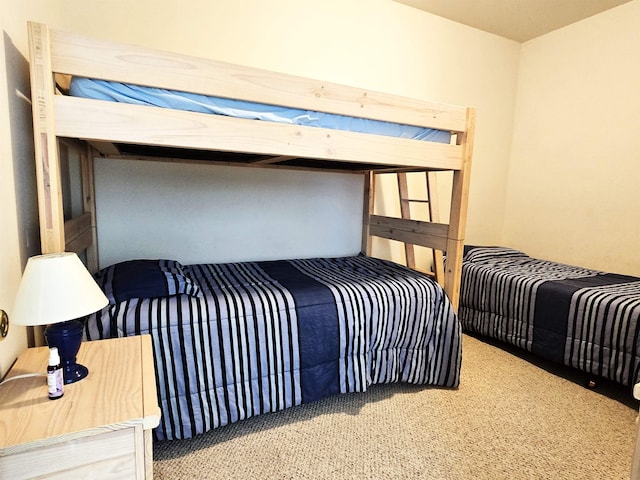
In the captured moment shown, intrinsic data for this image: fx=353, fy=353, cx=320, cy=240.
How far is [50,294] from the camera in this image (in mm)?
830

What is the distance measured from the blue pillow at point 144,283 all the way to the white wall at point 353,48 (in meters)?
0.67

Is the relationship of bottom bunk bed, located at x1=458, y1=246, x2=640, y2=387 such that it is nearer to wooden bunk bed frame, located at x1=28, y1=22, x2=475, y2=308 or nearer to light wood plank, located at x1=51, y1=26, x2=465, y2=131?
wooden bunk bed frame, located at x1=28, y1=22, x2=475, y2=308

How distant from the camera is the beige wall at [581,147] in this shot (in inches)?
104

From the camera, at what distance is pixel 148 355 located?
3.66 feet

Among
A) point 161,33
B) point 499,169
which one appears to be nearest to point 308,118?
point 161,33

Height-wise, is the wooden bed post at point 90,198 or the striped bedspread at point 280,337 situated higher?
the wooden bed post at point 90,198

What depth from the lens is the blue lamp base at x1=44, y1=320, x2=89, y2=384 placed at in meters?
0.92

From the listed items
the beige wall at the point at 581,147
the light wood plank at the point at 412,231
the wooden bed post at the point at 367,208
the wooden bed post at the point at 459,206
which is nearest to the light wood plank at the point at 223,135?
the wooden bed post at the point at 459,206

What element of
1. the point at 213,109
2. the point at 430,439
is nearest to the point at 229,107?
the point at 213,109

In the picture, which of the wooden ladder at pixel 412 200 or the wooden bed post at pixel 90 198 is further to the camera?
the wooden ladder at pixel 412 200

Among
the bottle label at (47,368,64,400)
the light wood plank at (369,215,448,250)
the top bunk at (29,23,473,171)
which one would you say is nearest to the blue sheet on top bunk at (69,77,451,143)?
the top bunk at (29,23,473,171)

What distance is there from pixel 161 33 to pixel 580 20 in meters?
3.19

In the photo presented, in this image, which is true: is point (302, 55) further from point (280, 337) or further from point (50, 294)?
point (50, 294)

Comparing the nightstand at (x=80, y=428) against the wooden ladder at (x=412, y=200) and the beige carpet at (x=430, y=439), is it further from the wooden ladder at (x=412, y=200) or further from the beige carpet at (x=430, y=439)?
the wooden ladder at (x=412, y=200)
